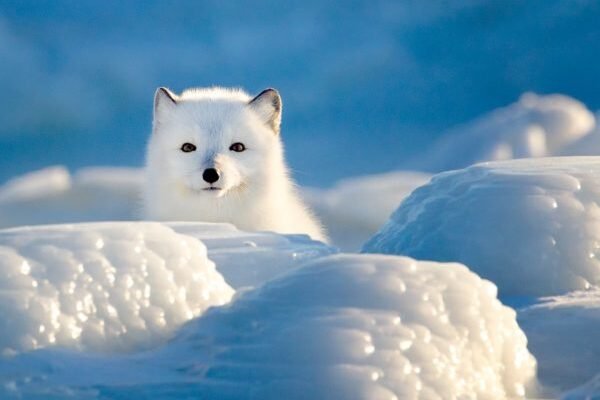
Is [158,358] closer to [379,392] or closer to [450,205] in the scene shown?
[379,392]

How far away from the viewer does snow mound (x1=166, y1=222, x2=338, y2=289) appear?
444 centimetres

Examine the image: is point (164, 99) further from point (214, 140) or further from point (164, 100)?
point (214, 140)

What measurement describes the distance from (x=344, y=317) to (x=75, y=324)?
88 cm

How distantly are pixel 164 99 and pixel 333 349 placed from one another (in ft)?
13.2

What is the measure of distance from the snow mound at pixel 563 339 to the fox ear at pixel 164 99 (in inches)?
131

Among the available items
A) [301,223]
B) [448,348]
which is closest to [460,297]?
[448,348]

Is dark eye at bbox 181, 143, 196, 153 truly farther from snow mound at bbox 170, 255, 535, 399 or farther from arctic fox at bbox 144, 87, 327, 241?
snow mound at bbox 170, 255, 535, 399

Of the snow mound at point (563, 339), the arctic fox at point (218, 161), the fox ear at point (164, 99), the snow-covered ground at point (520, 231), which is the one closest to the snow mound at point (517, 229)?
the snow-covered ground at point (520, 231)

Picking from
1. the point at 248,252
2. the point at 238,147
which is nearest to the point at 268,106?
the point at 238,147

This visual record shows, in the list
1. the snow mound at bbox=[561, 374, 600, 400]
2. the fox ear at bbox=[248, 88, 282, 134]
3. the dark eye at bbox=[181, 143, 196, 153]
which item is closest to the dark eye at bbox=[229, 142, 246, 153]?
the dark eye at bbox=[181, 143, 196, 153]

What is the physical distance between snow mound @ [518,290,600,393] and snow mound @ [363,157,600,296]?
0.33 meters

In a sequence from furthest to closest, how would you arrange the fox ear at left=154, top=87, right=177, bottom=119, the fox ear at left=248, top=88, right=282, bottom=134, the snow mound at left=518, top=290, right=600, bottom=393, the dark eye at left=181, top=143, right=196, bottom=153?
the fox ear at left=248, top=88, right=282, bottom=134, the fox ear at left=154, top=87, right=177, bottom=119, the dark eye at left=181, top=143, right=196, bottom=153, the snow mound at left=518, top=290, right=600, bottom=393

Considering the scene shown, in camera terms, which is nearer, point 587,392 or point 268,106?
point 587,392

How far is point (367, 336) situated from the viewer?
3.32 meters
